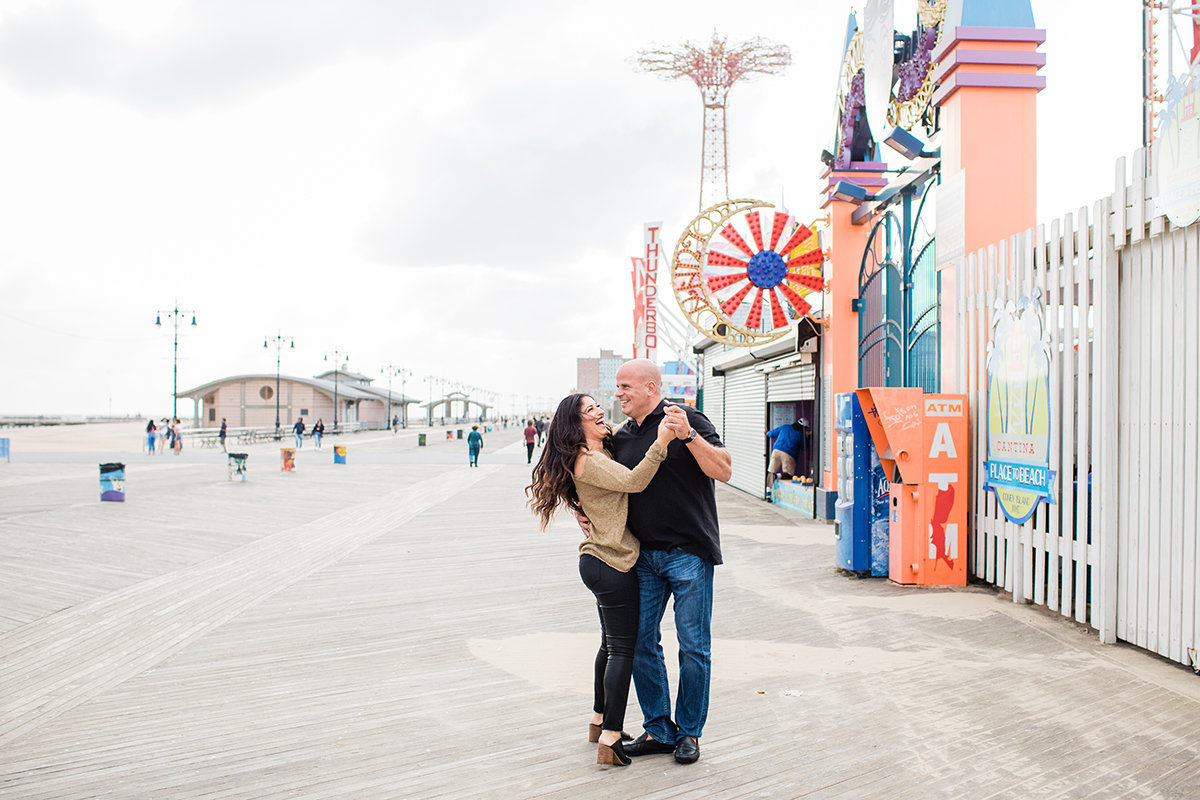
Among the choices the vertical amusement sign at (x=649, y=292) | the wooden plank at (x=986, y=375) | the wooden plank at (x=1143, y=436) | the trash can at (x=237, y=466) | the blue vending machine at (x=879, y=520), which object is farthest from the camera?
the vertical amusement sign at (x=649, y=292)

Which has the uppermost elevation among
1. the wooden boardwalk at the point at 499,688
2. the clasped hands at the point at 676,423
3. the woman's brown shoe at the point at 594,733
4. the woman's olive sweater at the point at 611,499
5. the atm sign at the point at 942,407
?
→ the atm sign at the point at 942,407

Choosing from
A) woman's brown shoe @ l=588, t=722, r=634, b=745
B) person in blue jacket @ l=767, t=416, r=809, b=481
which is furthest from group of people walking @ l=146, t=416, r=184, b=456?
woman's brown shoe @ l=588, t=722, r=634, b=745

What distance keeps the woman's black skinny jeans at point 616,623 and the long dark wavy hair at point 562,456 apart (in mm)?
298

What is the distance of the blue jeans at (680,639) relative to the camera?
3.47 m

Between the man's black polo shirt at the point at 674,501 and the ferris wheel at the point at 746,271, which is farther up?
the ferris wheel at the point at 746,271

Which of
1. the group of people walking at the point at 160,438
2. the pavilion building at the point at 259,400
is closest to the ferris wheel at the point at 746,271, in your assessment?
the group of people walking at the point at 160,438

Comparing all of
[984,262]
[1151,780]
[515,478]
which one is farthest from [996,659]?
[515,478]

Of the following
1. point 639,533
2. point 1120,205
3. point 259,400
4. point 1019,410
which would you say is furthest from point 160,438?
point 259,400

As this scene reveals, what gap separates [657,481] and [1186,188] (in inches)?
→ 149

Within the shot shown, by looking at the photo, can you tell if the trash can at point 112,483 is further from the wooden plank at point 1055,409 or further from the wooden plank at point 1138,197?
the wooden plank at point 1138,197

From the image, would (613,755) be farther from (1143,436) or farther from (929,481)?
(929,481)

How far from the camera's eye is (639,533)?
137 inches

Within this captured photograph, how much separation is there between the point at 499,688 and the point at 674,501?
6.11 feet

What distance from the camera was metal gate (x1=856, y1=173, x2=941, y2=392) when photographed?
9836 millimetres
